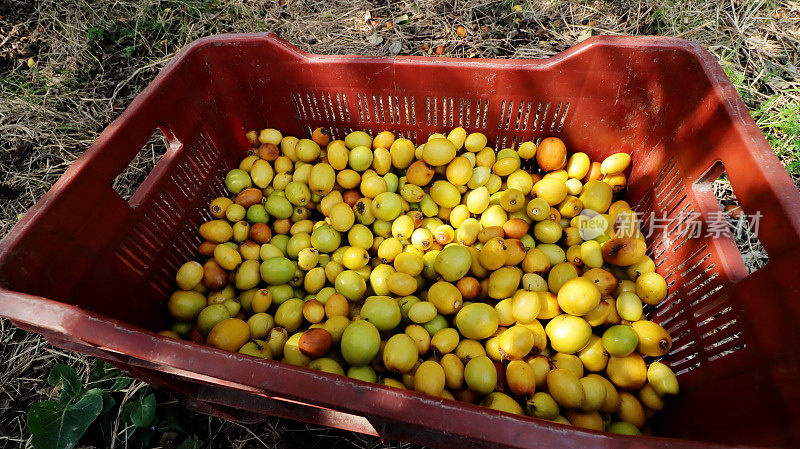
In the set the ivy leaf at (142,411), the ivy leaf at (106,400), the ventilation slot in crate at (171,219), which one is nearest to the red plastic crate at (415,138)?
the ventilation slot in crate at (171,219)

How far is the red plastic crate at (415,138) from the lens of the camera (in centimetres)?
165

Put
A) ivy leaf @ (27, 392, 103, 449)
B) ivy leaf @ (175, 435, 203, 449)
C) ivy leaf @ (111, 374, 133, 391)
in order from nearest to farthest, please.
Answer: ivy leaf @ (27, 392, 103, 449) → ivy leaf @ (175, 435, 203, 449) → ivy leaf @ (111, 374, 133, 391)

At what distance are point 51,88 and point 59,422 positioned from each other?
151 inches

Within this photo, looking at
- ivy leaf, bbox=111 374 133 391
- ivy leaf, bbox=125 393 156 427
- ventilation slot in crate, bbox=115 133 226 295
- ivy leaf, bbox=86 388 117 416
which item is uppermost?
ventilation slot in crate, bbox=115 133 226 295

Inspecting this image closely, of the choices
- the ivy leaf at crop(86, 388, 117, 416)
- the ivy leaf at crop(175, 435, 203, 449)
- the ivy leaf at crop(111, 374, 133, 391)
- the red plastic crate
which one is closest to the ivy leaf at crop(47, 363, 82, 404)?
the ivy leaf at crop(86, 388, 117, 416)

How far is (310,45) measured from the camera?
16.8 ft

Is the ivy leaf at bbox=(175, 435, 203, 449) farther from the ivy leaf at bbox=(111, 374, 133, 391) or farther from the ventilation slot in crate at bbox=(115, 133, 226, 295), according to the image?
the ventilation slot in crate at bbox=(115, 133, 226, 295)

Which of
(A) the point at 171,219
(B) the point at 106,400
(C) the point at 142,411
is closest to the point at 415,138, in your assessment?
(A) the point at 171,219

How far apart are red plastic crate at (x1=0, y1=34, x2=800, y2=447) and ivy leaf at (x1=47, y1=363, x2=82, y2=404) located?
617 millimetres

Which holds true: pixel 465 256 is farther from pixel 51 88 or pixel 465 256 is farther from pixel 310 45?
pixel 51 88

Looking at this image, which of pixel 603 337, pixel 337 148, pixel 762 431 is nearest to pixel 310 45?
pixel 337 148

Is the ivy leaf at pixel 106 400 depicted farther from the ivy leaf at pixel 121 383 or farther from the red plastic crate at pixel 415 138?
the red plastic crate at pixel 415 138

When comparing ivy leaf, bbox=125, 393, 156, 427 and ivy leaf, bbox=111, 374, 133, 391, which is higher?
ivy leaf, bbox=111, 374, 133, 391

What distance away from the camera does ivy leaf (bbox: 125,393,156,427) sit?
2.73 meters
